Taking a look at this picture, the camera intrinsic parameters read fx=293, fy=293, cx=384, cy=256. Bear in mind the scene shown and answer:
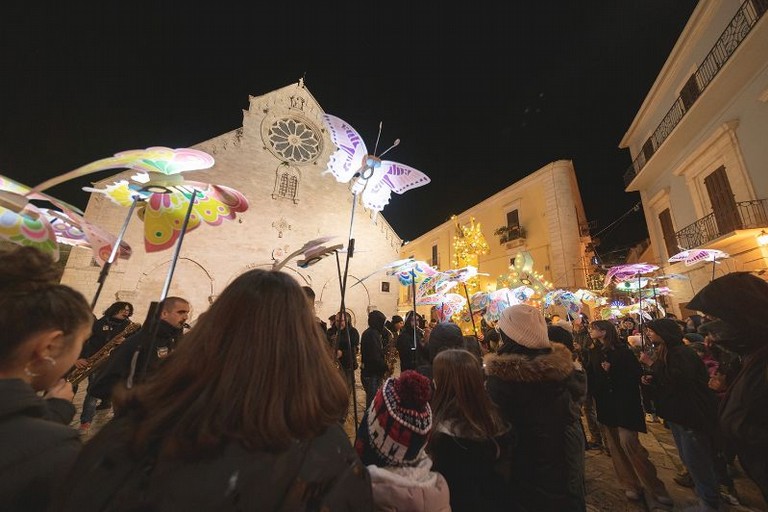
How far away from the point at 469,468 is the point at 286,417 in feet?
4.75

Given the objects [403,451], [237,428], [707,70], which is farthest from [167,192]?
[707,70]

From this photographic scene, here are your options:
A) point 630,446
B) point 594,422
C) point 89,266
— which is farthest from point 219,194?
point 89,266

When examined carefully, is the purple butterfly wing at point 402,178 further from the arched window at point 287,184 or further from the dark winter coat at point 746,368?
the arched window at point 287,184

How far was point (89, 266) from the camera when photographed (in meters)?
10.6

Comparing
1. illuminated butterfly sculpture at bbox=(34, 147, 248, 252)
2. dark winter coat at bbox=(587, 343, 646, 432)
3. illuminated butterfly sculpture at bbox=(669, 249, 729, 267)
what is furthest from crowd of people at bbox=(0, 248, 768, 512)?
illuminated butterfly sculpture at bbox=(669, 249, 729, 267)

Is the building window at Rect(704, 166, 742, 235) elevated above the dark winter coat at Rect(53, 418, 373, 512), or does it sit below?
above

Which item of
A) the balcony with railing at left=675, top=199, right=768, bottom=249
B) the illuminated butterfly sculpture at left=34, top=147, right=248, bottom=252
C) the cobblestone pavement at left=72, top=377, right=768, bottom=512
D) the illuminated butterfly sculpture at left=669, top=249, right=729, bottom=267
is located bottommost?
the cobblestone pavement at left=72, top=377, right=768, bottom=512

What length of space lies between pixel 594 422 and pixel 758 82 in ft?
37.7

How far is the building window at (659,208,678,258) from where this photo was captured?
13109 mm

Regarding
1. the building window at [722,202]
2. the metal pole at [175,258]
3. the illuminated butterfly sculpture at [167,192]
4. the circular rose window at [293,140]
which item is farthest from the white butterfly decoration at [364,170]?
the circular rose window at [293,140]

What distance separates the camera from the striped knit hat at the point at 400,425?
1491 mm

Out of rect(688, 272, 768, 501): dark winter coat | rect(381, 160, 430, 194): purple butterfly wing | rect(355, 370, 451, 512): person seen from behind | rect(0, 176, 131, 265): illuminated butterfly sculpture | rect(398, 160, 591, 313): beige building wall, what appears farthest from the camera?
rect(398, 160, 591, 313): beige building wall

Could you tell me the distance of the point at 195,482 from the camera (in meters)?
0.74

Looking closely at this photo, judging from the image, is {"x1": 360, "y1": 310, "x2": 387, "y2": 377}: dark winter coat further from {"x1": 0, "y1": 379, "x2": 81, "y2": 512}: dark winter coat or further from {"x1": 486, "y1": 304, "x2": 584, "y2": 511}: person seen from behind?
{"x1": 0, "y1": 379, "x2": 81, "y2": 512}: dark winter coat
